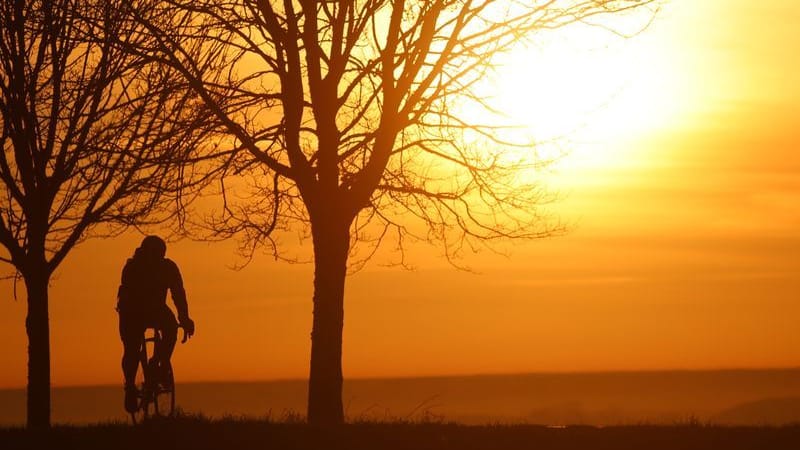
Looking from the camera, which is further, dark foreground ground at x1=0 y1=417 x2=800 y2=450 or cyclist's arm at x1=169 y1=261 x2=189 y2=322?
cyclist's arm at x1=169 y1=261 x2=189 y2=322

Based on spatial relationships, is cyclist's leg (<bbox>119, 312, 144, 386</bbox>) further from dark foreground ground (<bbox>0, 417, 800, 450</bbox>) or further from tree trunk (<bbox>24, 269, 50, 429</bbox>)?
tree trunk (<bbox>24, 269, 50, 429</bbox>)

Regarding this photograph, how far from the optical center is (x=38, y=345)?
2017 centimetres

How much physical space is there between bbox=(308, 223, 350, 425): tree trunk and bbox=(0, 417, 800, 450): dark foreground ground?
9.51 feet

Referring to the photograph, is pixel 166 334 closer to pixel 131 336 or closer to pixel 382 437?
pixel 131 336

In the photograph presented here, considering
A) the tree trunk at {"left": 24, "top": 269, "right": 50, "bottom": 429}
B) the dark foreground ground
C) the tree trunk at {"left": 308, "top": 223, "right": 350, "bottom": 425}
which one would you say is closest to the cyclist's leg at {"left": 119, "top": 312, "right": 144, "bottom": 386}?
the dark foreground ground

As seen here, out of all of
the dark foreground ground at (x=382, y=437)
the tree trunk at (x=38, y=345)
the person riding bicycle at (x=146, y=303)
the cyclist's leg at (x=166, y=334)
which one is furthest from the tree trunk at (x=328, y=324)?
the tree trunk at (x=38, y=345)

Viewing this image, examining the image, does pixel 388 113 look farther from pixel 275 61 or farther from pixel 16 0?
pixel 16 0

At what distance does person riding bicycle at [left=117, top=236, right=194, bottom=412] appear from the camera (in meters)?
16.1

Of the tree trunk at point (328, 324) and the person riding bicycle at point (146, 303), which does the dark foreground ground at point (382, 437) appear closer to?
the person riding bicycle at point (146, 303)

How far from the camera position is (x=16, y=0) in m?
20.3

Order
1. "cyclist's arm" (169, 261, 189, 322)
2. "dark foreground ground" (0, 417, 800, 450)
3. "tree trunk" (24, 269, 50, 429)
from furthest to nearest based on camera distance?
1. "tree trunk" (24, 269, 50, 429)
2. "cyclist's arm" (169, 261, 189, 322)
3. "dark foreground ground" (0, 417, 800, 450)

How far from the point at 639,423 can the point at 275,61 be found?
23.2 feet

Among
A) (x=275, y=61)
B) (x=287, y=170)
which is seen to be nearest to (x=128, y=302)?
(x=287, y=170)

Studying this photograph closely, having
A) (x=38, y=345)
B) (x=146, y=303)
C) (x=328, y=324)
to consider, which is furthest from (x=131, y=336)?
(x=38, y=345)
